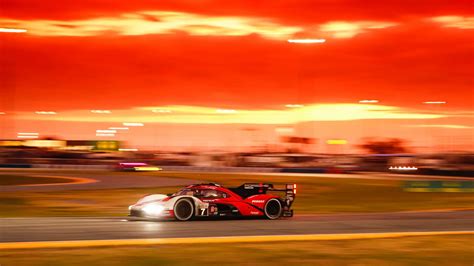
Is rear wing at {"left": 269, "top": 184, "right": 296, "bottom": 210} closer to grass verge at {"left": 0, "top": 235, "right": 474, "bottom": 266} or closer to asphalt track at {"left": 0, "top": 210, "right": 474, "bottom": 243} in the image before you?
asphalt track at {"left": 0, "top": 210, "right": 474, "bottom": 243}

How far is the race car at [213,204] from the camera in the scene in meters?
17.6

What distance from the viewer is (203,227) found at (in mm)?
16000

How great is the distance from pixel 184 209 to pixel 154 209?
0.73 metres

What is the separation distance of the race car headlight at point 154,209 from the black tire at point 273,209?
9.04 feet

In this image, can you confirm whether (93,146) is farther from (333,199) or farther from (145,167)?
(333,199)

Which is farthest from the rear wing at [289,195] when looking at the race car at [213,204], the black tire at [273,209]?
the black tire at [273,209]

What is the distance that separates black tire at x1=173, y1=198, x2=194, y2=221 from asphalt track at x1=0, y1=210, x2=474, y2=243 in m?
0.35

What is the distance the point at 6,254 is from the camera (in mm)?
10875

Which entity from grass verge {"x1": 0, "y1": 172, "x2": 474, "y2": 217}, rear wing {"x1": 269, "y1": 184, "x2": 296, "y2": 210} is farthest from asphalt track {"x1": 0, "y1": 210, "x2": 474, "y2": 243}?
grass verge {"x1": 0, "y1": 172, "x2": 474, "y2": 217}

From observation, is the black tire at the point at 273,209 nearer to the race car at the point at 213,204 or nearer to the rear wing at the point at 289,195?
the race car at the point at 213,204

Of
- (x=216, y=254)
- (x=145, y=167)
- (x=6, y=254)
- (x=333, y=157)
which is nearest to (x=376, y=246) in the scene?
(x=216, y=254)

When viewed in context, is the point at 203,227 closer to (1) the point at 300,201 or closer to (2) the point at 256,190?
(2) the point at 256,190

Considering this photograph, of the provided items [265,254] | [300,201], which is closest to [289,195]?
[265,254]

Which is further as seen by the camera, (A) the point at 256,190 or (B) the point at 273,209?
(A) the point at 256,190
